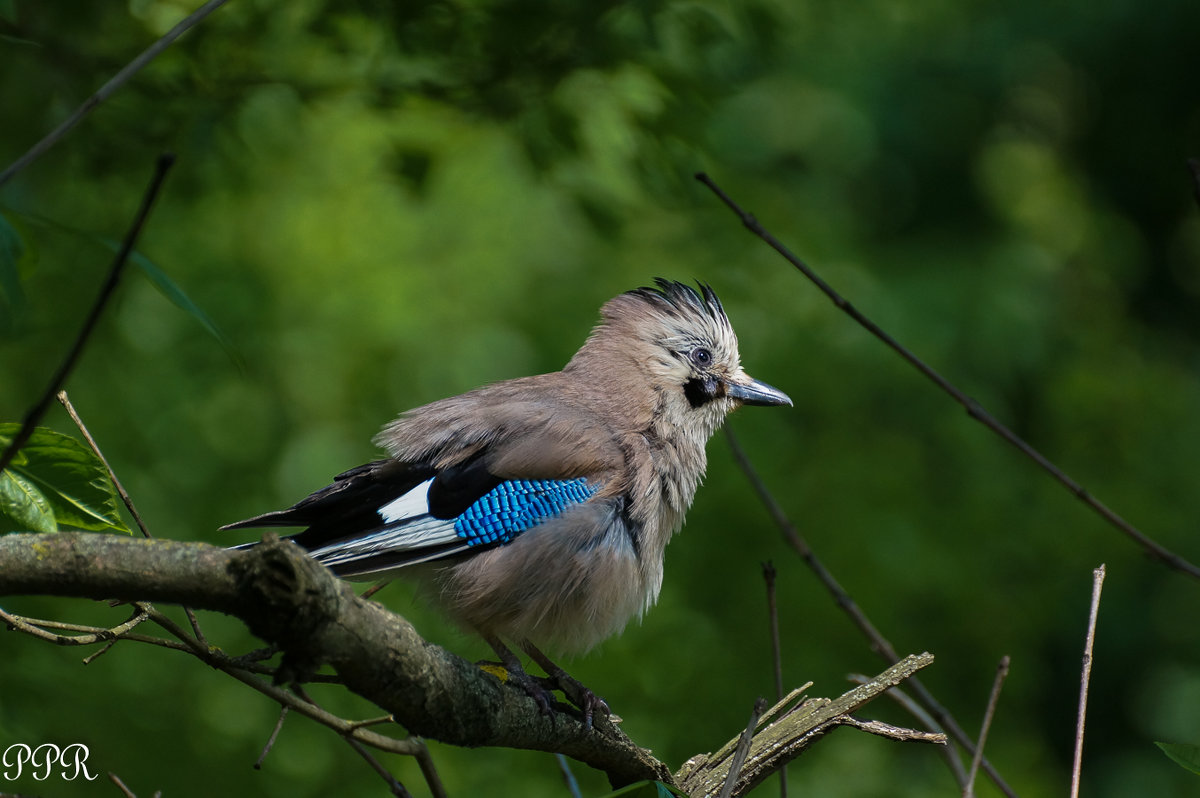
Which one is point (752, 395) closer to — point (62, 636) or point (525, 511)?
point (525, 511)

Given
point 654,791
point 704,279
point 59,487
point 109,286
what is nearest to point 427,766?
point 654,791

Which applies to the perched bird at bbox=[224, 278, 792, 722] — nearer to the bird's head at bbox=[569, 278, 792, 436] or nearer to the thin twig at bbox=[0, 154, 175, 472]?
the bird's head at bbox=[569, 278, 792, 436]

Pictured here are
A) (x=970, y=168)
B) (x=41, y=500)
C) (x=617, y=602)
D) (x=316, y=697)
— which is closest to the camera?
(x=41, y=500)

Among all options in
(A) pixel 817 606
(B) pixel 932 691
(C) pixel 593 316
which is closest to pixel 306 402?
(C) pixel 593 316

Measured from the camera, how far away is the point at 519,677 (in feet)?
7.19

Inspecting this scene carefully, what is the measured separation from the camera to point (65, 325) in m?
3.62

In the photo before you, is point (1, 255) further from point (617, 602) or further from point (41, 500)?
point (617, 602)

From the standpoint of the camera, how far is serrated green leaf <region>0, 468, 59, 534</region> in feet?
5.15

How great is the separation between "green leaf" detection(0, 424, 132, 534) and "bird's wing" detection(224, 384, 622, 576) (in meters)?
0.59

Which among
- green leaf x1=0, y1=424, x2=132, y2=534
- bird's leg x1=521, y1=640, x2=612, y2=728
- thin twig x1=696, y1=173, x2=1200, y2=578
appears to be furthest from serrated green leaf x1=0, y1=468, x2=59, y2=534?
thin twig x1=696, y1=173, x2=1200, y2=578

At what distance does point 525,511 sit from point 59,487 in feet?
3.43

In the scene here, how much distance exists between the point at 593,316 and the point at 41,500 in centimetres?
365

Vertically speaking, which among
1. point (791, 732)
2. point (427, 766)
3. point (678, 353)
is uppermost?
point (678, 353)

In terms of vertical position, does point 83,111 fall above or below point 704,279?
below
